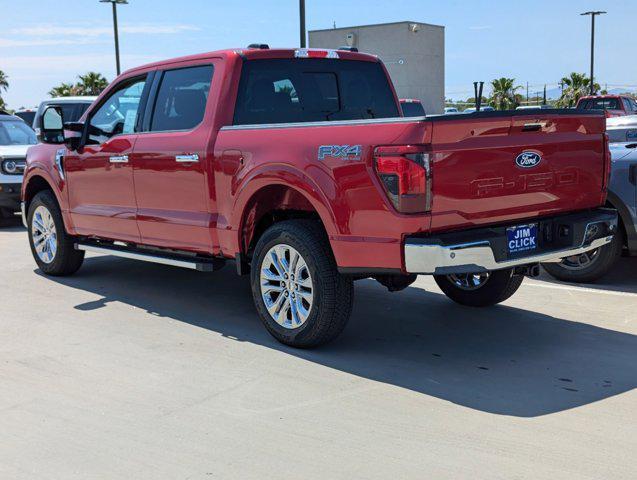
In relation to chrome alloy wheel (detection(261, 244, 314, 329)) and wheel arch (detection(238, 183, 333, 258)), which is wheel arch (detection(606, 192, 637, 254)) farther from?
chrome alloy wheel (detection(261, 244, 314, 329))

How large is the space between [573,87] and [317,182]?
6074 centimetres

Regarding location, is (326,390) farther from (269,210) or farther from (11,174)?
A: (11,174)

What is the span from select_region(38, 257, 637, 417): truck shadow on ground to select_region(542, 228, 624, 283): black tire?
3.85 ft

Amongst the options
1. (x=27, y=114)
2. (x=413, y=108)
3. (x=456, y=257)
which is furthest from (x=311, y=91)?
(x=27, y=114)

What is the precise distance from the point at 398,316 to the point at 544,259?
1.51 m

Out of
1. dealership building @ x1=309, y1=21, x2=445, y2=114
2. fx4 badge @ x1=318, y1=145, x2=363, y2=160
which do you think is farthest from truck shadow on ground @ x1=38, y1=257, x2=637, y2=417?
dealership building @ x1=309, y1=21, x2=445, y2=114

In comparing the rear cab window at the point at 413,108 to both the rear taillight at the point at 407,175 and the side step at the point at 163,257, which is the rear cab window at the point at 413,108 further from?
the rear taillight at the point at 407,175

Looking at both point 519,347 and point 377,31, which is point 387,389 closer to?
point 519,347

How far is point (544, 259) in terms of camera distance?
15.9 feet

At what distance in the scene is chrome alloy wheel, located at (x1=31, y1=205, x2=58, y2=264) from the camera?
7.71 m

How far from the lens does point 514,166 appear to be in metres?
4.64

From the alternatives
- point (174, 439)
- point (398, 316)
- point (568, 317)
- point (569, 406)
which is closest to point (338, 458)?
point (174, 439)

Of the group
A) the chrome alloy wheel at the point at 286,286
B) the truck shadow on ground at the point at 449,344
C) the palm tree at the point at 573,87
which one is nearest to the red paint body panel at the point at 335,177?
the chrome alloy wheel at the point at 286,286

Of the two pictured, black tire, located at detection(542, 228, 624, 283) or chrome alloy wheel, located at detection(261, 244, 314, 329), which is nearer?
chrome alloy wheel, located at detection(261, 244, 314, 329)
